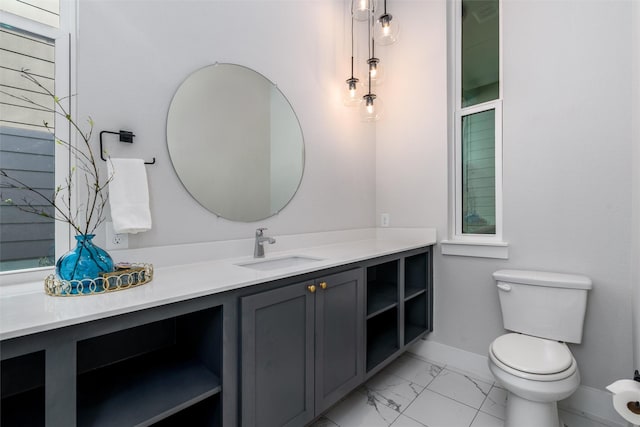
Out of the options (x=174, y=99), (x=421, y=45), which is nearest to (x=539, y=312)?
(x=421, y=45)

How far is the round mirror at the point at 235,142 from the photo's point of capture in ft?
4.67

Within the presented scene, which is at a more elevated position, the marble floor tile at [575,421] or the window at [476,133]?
the window at [476,133]

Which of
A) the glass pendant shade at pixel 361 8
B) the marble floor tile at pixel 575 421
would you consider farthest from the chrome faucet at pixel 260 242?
the marble floor tile at pixel 575 421

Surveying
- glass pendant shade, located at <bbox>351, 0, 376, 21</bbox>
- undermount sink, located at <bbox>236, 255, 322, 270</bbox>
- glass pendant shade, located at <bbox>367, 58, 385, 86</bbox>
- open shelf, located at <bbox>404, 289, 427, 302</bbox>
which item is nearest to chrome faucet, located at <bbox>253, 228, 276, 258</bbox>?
undermount sink, located at <bbox>236, 255, 322, 270</bbox>

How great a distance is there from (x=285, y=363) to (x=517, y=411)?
114 centimetres

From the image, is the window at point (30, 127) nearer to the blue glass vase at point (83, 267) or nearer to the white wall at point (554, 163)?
the blue glass vase at point (83, 267)

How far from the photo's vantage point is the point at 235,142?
5.28ft

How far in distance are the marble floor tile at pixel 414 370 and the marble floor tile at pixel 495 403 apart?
0.34 meters

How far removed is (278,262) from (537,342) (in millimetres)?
1455

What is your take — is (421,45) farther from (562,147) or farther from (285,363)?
(285,363)

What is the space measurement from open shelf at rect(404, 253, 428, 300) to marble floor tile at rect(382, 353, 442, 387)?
1.81ft

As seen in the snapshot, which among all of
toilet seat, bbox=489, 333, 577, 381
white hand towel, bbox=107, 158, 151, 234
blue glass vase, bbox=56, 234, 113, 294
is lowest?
toilet seat, bbox=489, 333, 577, 381

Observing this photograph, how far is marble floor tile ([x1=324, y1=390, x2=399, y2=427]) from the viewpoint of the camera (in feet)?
5.12

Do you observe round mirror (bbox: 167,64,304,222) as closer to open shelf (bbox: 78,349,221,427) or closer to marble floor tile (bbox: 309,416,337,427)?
open shelf (bbox: 78,349,221,427)
